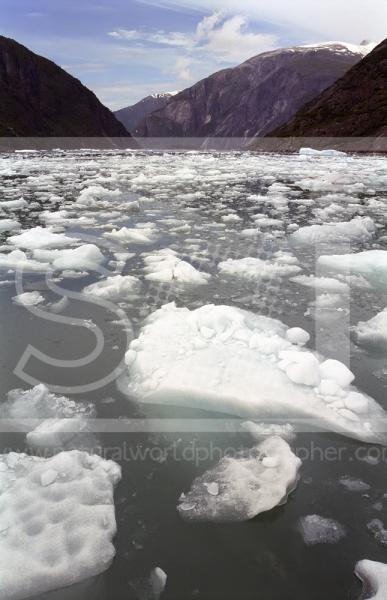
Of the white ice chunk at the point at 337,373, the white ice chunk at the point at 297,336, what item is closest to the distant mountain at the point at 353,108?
the white ice chunk at the point at 297,336

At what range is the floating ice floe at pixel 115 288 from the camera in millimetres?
4750

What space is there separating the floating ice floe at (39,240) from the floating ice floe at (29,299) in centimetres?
216

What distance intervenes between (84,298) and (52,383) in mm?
1673

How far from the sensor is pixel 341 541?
1.92 metres

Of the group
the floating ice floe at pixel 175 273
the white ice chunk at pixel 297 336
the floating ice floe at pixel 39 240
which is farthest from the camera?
the floating ice floe at pixel 39 240

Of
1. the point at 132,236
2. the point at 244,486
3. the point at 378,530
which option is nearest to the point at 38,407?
the point at 244,486

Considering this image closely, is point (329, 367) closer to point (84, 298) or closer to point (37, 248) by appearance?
point (84, 298)

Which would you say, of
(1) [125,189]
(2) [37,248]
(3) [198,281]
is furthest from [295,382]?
(1) [125,189]

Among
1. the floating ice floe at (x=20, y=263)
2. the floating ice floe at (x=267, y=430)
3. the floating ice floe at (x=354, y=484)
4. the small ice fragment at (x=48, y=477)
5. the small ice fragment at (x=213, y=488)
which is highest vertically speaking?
the floating ice floe at (x=20, y=263)

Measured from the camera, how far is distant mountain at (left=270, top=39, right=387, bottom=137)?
58562 millimetres

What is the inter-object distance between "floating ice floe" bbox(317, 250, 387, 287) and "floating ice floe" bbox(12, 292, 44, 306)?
364 centimetres

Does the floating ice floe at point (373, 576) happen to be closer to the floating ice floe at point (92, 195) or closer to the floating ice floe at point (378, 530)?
the floating ice floe at point (378, 530)

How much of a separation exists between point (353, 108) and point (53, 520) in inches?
2891

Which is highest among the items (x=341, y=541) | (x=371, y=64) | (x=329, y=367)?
(x=371, y=64)
